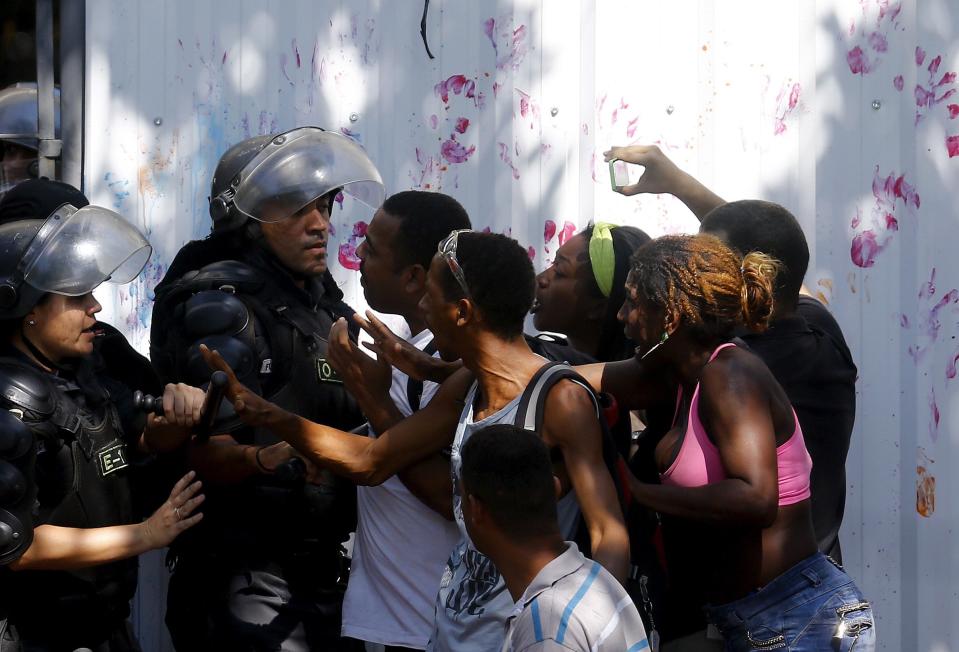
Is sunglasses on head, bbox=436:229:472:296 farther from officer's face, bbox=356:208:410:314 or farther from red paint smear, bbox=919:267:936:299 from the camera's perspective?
red paint smear, bbox=919:267:936:299

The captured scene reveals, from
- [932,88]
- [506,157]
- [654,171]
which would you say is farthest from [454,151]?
[932,88]

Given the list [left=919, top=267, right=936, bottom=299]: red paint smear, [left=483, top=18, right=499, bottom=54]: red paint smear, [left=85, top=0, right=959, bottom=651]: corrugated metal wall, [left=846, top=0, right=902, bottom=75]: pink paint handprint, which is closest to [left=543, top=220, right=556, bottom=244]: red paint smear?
[left=85, top=0, right=959, bottom=651]: corrugated metal wall

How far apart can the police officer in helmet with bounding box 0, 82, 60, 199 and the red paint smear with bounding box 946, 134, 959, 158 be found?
3212 millimetres

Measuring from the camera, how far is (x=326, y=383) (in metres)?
3.90

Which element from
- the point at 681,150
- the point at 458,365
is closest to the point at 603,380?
the point at 458,365

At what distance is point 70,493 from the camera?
11.5ft

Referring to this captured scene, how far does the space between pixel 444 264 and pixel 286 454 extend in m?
0.77

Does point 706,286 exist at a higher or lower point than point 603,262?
higher

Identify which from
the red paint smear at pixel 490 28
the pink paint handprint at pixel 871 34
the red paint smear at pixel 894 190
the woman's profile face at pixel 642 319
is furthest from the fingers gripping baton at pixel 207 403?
the pink paint handprint at pixel 871 34

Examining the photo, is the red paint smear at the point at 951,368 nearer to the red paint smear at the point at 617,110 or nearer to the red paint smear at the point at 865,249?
the red paint smear at the point at 865,249

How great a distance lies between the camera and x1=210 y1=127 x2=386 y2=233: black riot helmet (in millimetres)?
3969

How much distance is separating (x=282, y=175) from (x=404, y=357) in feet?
3.07

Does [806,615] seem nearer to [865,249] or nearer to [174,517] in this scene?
[174,517]

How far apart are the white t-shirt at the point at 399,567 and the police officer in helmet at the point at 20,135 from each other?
6.56 ft
